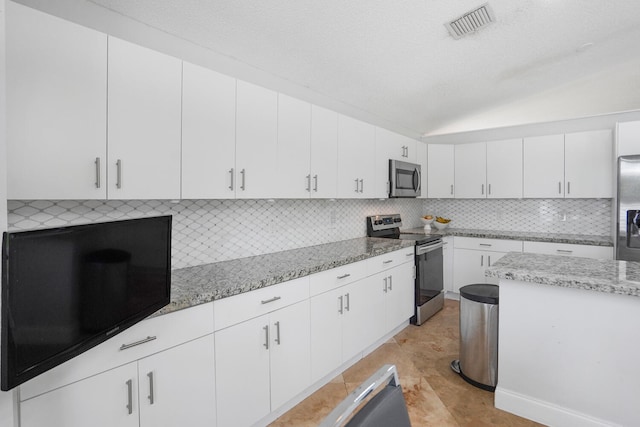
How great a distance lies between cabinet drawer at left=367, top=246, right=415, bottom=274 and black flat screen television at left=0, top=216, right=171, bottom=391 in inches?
73.6

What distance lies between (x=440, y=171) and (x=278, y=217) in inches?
118

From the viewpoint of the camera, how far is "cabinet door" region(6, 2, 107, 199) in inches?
48.9

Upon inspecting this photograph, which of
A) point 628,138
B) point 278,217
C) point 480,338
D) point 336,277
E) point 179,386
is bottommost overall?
point 480,338

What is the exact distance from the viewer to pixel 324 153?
2766 mm

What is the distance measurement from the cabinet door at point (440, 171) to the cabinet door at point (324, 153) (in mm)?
2392

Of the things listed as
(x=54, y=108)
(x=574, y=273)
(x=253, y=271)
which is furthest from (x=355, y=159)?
(x=54, y=108)

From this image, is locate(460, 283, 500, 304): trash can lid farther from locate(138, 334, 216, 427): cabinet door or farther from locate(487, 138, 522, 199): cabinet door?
locate(487, 138, 522, 199): cabinet door

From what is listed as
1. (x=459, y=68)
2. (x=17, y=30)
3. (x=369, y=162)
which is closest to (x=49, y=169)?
(x=17, y=30)

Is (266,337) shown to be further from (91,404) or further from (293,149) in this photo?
(293,149)

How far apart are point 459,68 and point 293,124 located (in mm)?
1778

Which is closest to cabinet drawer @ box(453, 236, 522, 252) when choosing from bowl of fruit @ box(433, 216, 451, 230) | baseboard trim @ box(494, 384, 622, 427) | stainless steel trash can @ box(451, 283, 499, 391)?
bowl of fruit @ box(433, 216, 451, 230)

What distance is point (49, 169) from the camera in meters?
1.33

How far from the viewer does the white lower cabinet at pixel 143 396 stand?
1156 millimetres

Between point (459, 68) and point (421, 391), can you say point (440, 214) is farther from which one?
point (421, 391)
